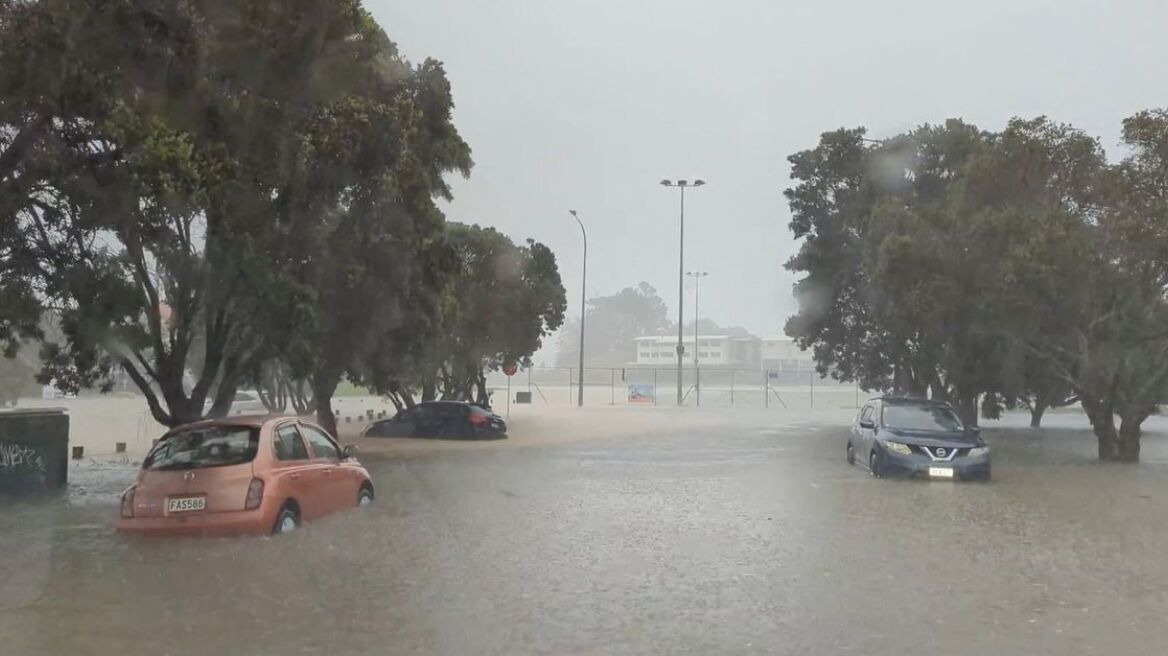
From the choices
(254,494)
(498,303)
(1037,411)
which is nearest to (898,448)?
(254,494)

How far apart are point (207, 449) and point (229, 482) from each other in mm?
660

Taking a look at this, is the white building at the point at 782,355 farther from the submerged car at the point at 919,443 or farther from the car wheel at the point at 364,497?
the car wheel at the point at 364,497

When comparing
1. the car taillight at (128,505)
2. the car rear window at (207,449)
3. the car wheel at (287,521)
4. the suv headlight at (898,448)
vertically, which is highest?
the car rear window at (207,449)

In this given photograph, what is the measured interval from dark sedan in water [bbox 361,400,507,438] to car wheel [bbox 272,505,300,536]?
64.7ft

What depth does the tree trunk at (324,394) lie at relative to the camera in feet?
78.3

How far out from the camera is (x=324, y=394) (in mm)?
25797

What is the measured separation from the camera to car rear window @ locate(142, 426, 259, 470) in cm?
1079

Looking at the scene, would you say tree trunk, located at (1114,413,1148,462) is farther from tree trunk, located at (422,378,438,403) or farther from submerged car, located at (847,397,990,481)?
tree trunk, located at (422,378,438,403)

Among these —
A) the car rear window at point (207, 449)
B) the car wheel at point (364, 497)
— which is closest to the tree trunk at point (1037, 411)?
the car wheel at point (364, 497)

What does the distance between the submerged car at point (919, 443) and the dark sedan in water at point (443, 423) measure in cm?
1383

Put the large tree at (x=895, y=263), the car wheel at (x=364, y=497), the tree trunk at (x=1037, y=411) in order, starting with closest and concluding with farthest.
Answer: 1. the car wheel at (x=364, y=497)
2. the large tree at (x=895, y=263)
3. the tree trunk at (x=1037, y=411)

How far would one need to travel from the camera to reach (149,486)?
35.6 feet

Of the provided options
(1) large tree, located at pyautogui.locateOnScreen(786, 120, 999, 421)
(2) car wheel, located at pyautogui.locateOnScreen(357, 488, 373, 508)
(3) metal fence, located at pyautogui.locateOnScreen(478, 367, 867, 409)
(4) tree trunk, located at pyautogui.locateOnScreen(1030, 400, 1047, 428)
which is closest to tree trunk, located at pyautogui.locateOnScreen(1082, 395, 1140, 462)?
(1) large tree, located at pyautogui.locateOnScreen(786, 120, 999, 421)

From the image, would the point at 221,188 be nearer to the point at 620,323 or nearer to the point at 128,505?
the point at 128,505
